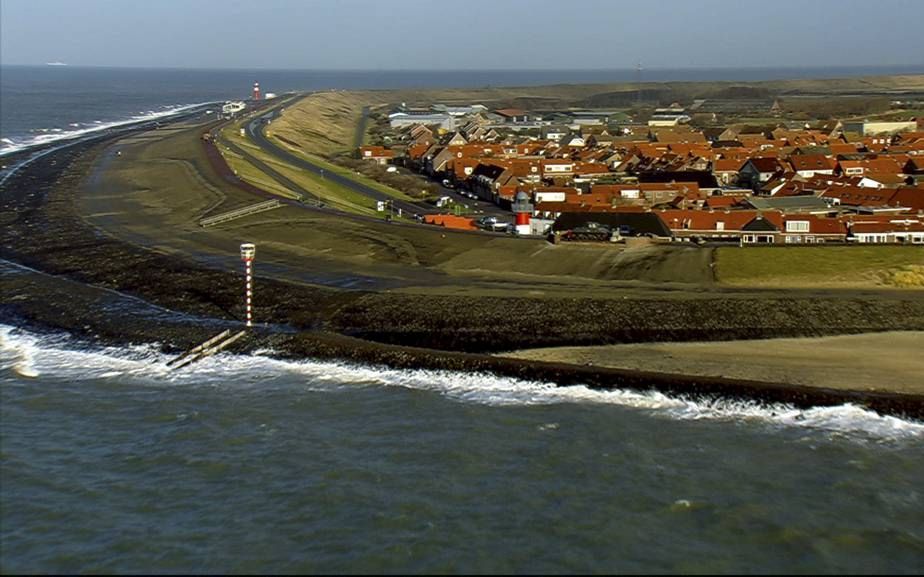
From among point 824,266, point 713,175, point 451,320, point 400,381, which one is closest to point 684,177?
point 713,175

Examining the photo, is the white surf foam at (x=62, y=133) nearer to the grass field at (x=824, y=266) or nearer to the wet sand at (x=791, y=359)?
the grass field at (x=824, y=266)

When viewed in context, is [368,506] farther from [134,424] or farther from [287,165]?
[287,165]

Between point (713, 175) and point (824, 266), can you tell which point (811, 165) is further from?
point (824, 266)

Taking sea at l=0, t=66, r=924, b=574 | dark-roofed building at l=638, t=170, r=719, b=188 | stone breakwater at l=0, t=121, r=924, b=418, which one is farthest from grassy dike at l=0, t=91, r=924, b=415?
dark-roofed building at l=638, t=170, r=719, b=188

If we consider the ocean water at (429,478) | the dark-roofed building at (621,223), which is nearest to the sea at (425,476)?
the ocean water at (429,478)

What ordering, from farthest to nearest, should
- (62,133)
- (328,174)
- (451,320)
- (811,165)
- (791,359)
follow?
(62,133) < (328,174) < (811,165) < (451,320) < (791,359)

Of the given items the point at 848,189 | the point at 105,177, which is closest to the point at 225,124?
the point at 105,177

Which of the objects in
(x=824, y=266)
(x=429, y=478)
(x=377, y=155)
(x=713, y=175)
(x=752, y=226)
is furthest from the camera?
(x=377, y=155)

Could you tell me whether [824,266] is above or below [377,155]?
below
